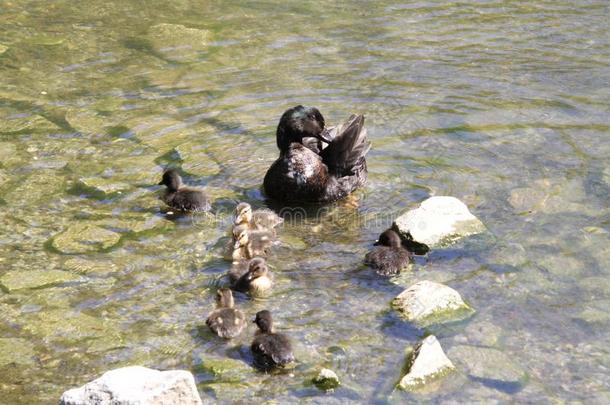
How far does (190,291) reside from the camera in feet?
21.0

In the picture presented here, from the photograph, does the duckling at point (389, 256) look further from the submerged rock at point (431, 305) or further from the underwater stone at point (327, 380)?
the underwater stone at point (327, 380)

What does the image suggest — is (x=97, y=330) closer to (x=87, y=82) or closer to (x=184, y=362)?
(x=184, y=362)

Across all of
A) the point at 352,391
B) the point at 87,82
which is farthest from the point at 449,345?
the point at 87,82

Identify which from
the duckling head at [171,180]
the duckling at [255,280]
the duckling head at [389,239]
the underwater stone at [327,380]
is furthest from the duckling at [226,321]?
the duckling head at [171,180]

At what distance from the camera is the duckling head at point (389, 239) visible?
22.1 feet

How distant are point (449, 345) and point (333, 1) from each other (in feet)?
28.9

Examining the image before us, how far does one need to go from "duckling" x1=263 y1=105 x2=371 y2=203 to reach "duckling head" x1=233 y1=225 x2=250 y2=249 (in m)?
1.23

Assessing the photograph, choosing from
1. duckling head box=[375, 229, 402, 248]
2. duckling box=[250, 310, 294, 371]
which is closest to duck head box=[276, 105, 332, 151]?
duckling head box=[375, 229, 402, 248]

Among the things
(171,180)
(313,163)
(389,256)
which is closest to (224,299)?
(389,256)

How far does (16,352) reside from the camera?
5.64m

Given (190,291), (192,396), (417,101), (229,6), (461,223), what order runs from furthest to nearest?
(229,6), (417,101), (461,223), (190,291), (192,396)

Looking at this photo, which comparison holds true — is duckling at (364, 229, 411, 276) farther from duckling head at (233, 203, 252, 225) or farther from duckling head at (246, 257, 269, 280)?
duckling head at (233, 203, 252, 225)

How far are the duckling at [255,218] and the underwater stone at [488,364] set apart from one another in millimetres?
2088

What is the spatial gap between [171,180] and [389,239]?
2089 mm
